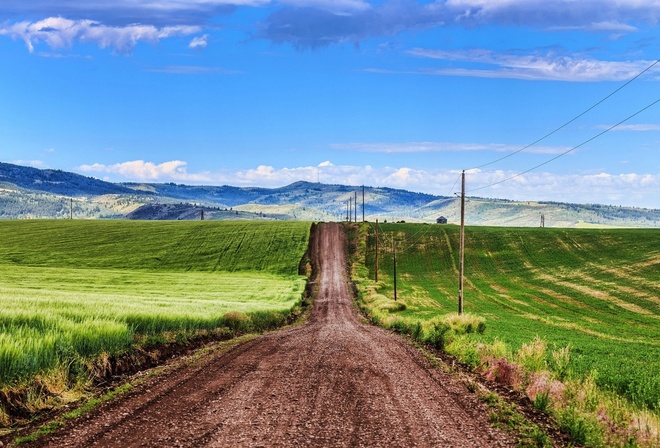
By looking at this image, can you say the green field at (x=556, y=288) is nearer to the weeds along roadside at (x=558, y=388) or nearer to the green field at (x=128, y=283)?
the weeds along roadside at (x=558, y=388)

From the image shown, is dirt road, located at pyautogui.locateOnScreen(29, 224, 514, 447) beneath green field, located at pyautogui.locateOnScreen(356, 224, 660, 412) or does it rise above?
above

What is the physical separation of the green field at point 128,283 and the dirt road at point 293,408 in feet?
9.26

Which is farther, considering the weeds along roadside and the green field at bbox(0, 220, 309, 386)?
the green field at bbox(0, 220, 309, 386)

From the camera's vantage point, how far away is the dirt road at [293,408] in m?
10.3

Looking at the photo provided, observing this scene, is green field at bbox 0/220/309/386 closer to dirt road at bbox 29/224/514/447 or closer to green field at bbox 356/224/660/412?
dirt road at bbox 29/224/514/447

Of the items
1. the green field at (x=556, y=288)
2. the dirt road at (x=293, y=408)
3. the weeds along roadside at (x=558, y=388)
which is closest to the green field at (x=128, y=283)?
the dirt road at (x=293, y=408)

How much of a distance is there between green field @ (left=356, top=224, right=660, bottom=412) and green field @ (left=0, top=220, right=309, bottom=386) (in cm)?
1421

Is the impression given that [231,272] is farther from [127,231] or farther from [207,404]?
[207,404]

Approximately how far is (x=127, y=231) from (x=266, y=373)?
10893cm

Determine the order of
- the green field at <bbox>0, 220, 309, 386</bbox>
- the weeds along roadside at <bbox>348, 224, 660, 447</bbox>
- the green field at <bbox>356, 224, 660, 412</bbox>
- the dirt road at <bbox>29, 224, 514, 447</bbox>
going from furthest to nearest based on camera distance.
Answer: the green field at <bbox>356, 224, 660, 412</bbox>
the green field at <bbox>0, 220, 309, 386</bbox>
the weeds along roadside at <bbox>348, 224, 660, 447</bbox>
the dirt road at <bbox>29, 224, 514, 447</bbox>

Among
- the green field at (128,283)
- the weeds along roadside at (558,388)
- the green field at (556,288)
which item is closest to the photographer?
the weeds along roadside at (558,388)

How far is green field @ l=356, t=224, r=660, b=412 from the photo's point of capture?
24594mm

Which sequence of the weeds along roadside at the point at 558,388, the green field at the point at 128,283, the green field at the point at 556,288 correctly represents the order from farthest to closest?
the green field at the point at 556,288
the green field at the point at 128,283
the weeds along roadside at the point at 558,388

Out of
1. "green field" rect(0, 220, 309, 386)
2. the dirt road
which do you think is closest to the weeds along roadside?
the dirt road
